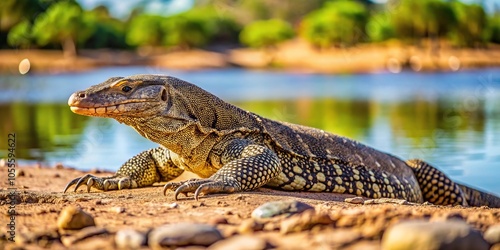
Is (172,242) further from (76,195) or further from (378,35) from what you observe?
(378,35)

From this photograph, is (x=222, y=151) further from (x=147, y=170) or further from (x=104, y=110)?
(x=104, y=110)

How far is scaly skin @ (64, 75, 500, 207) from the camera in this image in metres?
8.30

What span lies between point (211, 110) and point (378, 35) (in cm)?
10648

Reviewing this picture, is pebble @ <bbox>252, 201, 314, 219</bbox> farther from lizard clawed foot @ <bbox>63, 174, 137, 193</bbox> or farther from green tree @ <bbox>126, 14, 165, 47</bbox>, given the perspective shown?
green tree @ <bbox>126, 14, 165, 47</bbox>

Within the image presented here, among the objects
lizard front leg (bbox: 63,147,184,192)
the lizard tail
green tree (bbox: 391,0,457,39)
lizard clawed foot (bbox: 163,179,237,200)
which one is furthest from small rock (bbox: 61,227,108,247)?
green tree (bbox: 391,0,457,39)

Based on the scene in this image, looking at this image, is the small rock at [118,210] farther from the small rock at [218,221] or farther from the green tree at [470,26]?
the green tree at [470,26]

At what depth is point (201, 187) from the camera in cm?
777

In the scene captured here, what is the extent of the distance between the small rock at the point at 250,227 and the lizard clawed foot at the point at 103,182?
3705mm

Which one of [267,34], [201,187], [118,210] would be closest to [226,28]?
[267,34]

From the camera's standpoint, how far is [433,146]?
18.1m

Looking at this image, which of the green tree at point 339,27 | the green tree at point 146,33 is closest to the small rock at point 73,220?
the green tree at point 339,27

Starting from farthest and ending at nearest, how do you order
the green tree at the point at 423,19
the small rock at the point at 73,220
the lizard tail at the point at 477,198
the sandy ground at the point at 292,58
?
the green tree at the point at 423,19
the sandy ground at the point at 292,58
the lizard tail at the point at 477,198
the small rock at the point at 73,220

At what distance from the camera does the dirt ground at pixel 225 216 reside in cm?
538

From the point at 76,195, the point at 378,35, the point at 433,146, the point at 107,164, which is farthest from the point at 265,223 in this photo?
the point at 378,35
